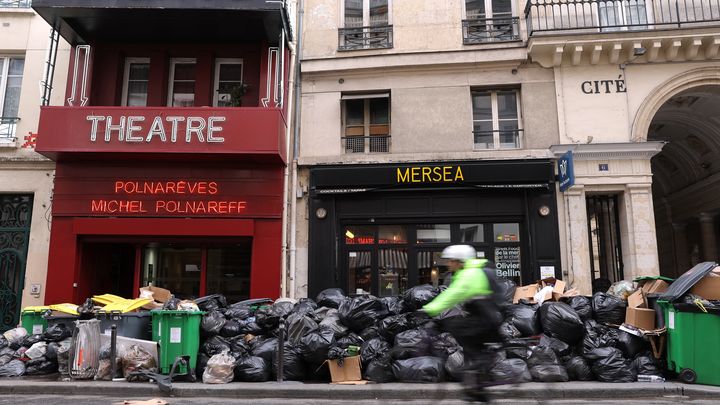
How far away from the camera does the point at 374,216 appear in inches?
481

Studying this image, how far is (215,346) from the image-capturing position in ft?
27.0

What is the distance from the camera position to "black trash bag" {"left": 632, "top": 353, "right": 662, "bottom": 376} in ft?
25.0

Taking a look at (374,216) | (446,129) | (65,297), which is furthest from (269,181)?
(65,297)

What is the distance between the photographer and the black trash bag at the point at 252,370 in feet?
25.7

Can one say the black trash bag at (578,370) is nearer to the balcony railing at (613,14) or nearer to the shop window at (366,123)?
the shop window at (366,123)

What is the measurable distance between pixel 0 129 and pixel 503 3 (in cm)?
1305

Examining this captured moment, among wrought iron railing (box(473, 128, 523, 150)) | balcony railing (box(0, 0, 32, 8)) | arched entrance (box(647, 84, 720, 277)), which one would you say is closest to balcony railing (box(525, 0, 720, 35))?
arched entrance (box(647, 84, 720, 277))

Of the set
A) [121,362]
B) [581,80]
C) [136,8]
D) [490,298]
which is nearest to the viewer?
[490,298]

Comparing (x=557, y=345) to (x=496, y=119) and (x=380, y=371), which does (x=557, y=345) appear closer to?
(x=380, y=371)

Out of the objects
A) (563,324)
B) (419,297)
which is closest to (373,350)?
(419,297)

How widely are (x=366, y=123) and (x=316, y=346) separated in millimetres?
6738

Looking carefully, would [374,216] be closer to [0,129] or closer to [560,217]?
[560,217]

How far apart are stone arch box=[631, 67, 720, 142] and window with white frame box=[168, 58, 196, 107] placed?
10796 millimetres

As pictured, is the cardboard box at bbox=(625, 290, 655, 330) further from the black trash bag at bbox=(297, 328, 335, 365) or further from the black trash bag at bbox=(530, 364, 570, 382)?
the black trash bag at bbox=(297, 328, 335, 365)
